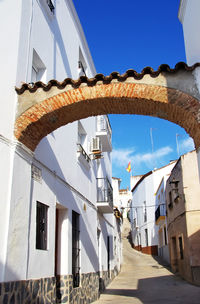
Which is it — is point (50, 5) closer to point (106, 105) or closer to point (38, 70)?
point (38, 70)

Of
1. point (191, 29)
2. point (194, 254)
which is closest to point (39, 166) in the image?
point (191, 29)

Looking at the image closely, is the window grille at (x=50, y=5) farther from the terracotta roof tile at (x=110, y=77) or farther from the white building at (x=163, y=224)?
the white building at (x=163, y=224)

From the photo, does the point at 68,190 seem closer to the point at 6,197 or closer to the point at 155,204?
the point at 6,197

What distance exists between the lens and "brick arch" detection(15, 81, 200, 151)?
4.95 metres

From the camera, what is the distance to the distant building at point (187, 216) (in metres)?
12.6

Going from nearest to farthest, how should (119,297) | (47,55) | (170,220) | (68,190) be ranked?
(47,55)
(68,190)
(119,297)
(170,220)

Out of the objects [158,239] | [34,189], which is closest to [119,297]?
[34,189]

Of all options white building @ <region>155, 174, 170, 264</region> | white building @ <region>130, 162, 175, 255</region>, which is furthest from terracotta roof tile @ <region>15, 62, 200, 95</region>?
white building @ <region>130, 162, 175, 255</region>

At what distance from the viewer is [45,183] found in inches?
247

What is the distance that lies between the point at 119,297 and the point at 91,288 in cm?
136

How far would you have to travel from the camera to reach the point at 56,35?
26.3 feet

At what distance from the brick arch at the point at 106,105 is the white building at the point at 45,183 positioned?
0.29m

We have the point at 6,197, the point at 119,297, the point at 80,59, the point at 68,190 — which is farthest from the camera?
the point at 80,59

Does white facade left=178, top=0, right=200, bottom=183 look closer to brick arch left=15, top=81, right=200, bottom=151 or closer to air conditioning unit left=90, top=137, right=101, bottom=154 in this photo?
brick arch left=15, top=81, right=200, bottom=151
